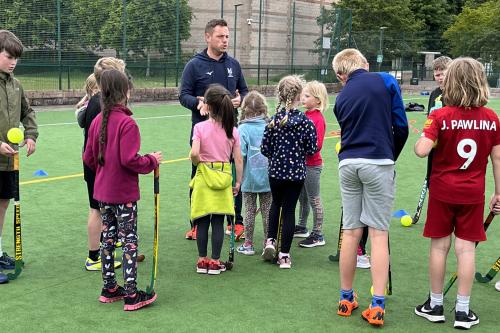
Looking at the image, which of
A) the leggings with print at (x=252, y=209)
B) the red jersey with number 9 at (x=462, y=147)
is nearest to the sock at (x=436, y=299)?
the red jersey with number 9 at (x=462, y=147)

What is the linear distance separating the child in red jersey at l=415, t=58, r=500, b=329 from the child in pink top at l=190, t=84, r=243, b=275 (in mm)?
1651

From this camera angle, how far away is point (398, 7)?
140ft

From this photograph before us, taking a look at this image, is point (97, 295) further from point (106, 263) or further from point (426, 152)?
point (426, 152)

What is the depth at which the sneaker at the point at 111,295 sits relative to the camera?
4.63 metres

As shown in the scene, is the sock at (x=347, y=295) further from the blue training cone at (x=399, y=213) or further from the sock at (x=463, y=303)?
the blue training cone at (x=399, y=213)

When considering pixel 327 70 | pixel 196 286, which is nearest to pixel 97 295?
pixel 196 286

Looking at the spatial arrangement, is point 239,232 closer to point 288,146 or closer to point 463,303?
point 288,146

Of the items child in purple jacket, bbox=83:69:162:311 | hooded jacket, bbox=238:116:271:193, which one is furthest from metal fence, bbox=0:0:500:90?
child in purple jacket, bbox=83:69:162:311

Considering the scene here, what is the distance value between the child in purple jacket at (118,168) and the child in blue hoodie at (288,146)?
1.28 meters

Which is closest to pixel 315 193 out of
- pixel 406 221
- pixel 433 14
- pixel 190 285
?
pixel 406 221

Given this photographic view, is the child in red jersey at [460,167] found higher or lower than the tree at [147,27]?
lower

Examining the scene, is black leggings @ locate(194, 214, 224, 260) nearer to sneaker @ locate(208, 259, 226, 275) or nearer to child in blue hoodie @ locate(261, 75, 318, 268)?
sneaker @ locate(208, 259, 226, 275)

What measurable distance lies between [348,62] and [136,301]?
2.23m

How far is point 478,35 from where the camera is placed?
38.8m
